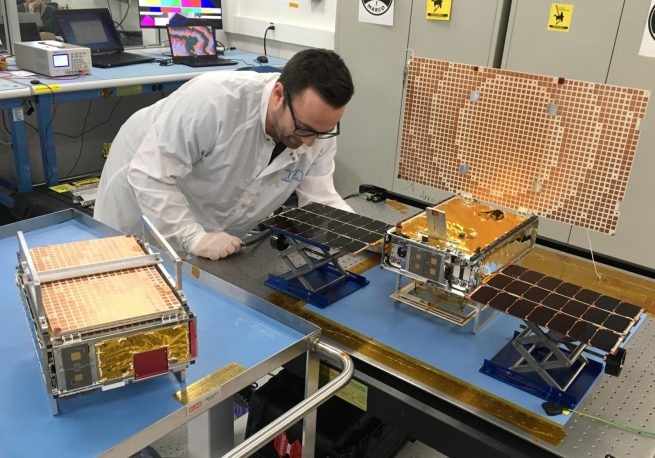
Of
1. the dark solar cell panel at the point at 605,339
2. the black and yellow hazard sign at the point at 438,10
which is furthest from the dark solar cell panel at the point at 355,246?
the black and yellow hazard sign at the point at 438,10

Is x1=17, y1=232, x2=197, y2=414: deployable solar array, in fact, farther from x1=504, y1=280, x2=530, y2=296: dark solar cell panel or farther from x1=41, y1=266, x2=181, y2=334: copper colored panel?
x1=504, y1=280, x2=530, y2=296: dark solar cell panel

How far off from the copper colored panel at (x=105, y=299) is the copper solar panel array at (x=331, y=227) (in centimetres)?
45

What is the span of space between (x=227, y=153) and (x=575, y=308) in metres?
1.03

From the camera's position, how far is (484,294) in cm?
113

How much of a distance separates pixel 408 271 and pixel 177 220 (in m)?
0.67

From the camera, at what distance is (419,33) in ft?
10.2

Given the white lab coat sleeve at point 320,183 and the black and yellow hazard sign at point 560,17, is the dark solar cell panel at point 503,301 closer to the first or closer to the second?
the white lab coat sleeve at point 320,183

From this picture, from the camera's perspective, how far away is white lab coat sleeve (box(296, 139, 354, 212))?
1.89 metres

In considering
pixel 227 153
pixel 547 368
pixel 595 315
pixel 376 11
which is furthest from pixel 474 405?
pixel 376 11

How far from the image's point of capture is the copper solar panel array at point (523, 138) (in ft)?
3.87

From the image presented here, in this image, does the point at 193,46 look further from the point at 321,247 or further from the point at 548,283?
the point at 548,283

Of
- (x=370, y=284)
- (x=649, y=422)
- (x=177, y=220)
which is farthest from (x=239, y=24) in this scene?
(x=649, y=422)

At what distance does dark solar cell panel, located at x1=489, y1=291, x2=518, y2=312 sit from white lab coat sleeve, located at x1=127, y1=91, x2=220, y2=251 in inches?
31.7

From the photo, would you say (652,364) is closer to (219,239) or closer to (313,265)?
(313,265)
